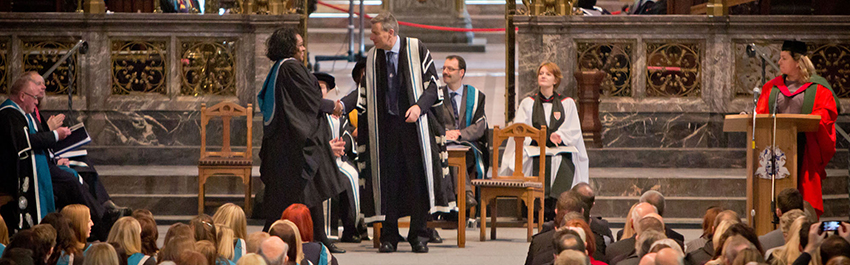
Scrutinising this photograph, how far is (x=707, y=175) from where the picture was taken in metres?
8.71

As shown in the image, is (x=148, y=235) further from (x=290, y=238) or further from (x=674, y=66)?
(x=674, y=66)

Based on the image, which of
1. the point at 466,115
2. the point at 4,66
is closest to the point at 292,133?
the point at 466,115

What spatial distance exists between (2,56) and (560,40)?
16.8 ft

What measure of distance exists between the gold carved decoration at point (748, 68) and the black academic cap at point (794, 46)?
241 cm

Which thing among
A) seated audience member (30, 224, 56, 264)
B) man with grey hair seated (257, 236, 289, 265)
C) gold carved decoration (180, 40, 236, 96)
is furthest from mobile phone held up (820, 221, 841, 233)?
gold carved decoration (180, 40, 236, 96)

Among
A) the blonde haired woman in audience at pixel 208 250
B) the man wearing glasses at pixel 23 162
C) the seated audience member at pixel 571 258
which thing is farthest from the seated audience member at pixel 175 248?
the man wearing glasses at pixel 23 162

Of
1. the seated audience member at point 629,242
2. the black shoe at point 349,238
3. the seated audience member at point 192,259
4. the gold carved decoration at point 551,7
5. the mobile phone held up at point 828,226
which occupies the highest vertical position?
the gold carved decoration at point 551,7

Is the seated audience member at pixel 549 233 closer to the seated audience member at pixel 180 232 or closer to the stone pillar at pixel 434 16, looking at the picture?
the seated audience member at pixel 180 232

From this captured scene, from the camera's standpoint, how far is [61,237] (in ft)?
15.9

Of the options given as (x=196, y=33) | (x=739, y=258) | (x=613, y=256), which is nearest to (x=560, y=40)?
(x=196, y=33)

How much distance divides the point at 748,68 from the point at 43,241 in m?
→ 7.03

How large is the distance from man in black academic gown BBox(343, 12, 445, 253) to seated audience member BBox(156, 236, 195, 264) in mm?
2540

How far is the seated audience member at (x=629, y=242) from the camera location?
509cm

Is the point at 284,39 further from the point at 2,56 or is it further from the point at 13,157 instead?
the point at 2,56
